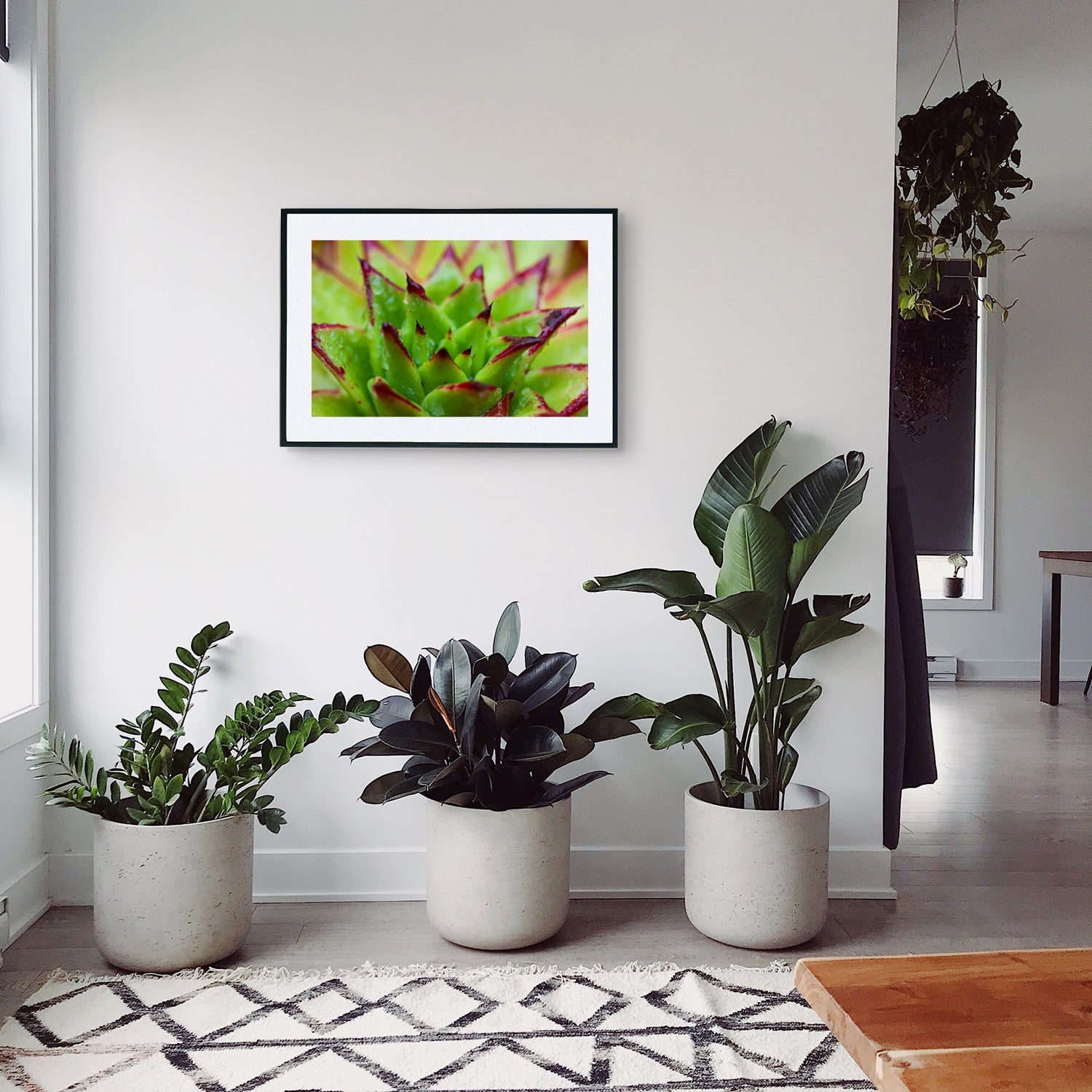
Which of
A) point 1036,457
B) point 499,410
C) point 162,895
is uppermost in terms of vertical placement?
point 1036,457

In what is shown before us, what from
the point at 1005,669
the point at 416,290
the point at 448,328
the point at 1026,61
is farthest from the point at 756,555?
the point at 1005,669

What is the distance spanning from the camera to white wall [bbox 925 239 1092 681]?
235 inches

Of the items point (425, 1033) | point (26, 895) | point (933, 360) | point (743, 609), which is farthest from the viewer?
point (933, 360)

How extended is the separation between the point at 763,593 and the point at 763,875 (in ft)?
2.12

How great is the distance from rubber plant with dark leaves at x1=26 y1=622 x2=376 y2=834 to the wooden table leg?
434cm

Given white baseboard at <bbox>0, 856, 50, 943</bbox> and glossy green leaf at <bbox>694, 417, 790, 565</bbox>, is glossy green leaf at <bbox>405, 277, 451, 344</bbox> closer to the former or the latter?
glossy green leaf at <bbox>694, 417, 790, 565</bbox>

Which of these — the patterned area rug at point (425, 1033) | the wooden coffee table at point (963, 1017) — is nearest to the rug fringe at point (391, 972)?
the patterned area rug at point (425, 1033)

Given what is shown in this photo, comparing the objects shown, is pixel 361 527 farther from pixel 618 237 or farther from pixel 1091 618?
pixel 1091 618

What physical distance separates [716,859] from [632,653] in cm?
56

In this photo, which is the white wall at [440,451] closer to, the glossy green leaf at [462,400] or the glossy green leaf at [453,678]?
the glossy green leaf at [462,400]

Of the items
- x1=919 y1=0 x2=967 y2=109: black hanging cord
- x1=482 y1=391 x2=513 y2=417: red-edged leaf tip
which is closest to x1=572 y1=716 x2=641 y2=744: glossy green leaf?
x1=482 y1=391 x2=513 y2=417: red-edged leaf tip

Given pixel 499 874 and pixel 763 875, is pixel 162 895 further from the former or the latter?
pixel 763 875

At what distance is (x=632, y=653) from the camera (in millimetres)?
2514

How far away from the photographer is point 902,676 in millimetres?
2549
